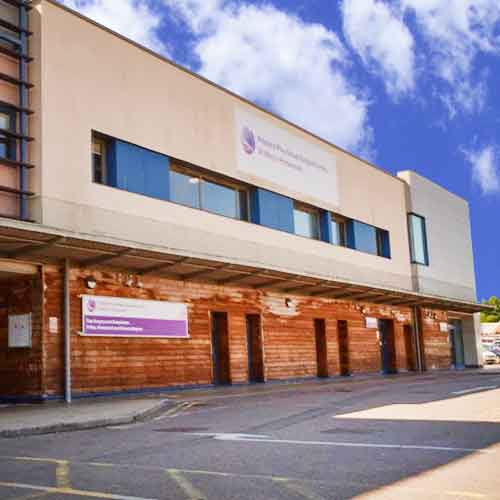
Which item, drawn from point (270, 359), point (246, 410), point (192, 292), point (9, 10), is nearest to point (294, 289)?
point (270, 359)

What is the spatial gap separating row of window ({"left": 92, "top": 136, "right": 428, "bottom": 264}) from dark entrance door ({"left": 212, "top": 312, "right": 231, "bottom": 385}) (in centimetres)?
339

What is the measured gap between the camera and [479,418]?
10.7m

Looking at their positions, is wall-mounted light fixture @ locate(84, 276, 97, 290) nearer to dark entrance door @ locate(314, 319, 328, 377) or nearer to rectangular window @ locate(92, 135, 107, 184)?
rectangular window @ locate(92, 135, 107, 184)

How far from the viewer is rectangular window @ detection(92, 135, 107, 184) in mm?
18297

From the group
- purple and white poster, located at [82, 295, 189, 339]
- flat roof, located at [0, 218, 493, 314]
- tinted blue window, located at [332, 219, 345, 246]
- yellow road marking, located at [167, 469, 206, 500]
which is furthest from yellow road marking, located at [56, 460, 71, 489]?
tinted blue window, located at [332, 219, 345, 246]

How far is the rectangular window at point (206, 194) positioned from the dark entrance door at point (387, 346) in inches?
422

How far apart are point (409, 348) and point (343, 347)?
6389 millimetres

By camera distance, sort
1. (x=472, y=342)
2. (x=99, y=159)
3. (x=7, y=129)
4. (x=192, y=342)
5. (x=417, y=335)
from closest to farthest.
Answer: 1. (x=7, y=129)
2. (x=99, y=159)
3. (x=192, y=342)
4. (x=417, y=335)
5. (x=472, y=342)

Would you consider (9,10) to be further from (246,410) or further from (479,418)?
(479,418)

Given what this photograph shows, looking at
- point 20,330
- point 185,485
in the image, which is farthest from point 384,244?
point 185,485

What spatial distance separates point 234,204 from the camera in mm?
23281

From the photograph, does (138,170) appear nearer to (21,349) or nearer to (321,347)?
(21,349)

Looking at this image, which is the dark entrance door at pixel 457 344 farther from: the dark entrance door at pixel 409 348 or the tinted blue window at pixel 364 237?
the tinted blue window at pixel 364 237

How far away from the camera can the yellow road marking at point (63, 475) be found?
6.06m
